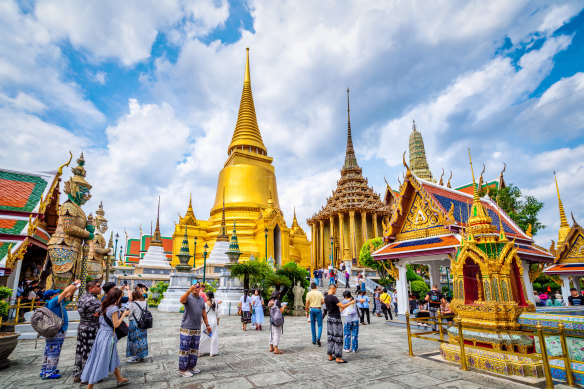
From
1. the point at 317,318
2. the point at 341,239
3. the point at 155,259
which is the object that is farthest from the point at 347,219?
the point at 317,318

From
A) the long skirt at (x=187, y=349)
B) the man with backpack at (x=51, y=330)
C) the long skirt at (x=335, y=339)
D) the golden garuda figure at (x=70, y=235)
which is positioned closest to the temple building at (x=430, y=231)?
the long skirt at (x=335, y=339)

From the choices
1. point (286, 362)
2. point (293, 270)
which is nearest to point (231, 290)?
point (293, 270)

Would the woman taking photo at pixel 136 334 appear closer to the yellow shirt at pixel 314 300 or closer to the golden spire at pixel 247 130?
the yellow shirt at pixel 314 300

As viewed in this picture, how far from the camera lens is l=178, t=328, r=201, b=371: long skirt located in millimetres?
5133

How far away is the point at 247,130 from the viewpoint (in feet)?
118

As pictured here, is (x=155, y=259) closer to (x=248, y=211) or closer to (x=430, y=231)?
(x=248, y=211)

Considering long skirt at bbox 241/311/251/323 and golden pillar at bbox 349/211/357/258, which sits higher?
Answer: golden pillar at bbox 349/211/357/258

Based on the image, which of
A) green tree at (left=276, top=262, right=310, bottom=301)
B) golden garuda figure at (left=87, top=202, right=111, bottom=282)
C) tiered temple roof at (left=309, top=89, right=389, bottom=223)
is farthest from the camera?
tiered temple roof at (left=309, top=89, right=389, bottom=223)

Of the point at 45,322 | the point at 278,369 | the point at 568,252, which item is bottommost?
the point at 278,369

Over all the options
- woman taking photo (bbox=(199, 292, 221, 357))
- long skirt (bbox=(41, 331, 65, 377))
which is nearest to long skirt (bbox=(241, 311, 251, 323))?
woman taking photo (bbox=(199, 292, 221, 357))

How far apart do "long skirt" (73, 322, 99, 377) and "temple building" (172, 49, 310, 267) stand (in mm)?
22319

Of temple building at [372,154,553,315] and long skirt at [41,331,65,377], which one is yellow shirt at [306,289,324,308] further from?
long skirt at [41,331,65,377]

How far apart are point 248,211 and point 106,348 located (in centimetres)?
2675

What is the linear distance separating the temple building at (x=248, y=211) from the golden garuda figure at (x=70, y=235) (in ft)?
60.2
